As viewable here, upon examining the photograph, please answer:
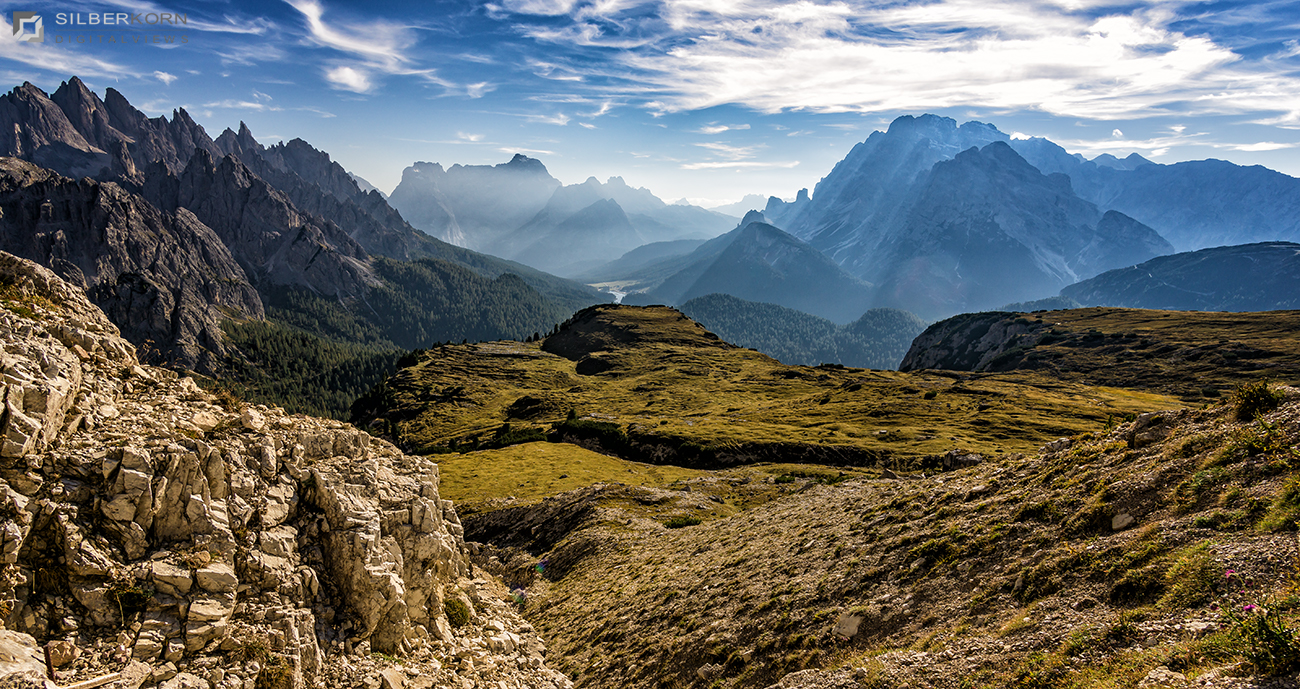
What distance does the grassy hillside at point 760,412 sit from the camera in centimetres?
8581

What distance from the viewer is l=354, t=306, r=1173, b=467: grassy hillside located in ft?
282

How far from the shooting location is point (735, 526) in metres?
43.3

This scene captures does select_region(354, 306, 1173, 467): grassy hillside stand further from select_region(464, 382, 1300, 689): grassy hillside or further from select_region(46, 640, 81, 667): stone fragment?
select_region(46, 640, 81, 667): stone fragment

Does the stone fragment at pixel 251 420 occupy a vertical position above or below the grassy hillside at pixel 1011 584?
above

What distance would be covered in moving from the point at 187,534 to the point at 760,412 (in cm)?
11379

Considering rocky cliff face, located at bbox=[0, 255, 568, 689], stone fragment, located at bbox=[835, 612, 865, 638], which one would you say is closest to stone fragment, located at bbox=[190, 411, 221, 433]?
rocky cliff face, located at bbox=[0, 255, 568, 689]

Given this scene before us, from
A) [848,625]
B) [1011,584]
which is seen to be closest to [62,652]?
[848,625]

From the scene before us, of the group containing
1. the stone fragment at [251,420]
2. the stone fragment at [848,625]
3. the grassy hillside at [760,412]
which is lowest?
the grassy hillside at [760,412]

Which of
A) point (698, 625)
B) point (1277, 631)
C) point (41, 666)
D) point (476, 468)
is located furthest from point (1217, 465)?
point (476, 468)

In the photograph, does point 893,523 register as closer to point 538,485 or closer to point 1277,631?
point 1277,631

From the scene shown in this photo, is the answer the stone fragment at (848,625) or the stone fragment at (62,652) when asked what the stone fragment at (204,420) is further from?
the stone fragment at (848,625)

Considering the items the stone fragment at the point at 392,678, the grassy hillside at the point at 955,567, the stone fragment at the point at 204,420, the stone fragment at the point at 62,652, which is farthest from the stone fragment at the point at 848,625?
the stone fragment at the point at 204,420

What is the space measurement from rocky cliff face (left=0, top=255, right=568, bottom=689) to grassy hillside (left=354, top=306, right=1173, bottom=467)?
5477cm

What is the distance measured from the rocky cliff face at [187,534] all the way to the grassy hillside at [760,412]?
54.8 m
